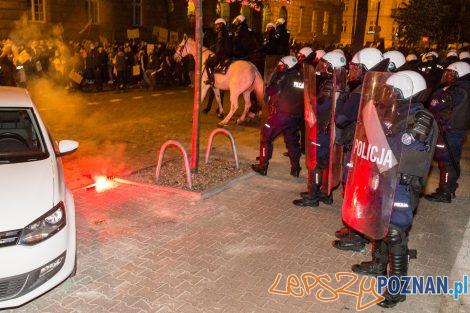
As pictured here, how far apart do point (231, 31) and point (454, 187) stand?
7.75m

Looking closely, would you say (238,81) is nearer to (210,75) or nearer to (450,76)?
(210,75)

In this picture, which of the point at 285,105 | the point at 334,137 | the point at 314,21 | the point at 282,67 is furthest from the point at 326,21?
the point at 334,137

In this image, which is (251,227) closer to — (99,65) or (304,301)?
(304,301)

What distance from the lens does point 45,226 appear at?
392 centimetres

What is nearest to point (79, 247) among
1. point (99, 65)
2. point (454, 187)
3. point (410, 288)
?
point (410, 288)

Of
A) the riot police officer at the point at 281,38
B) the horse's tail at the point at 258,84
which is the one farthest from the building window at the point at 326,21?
the horse's tail at the point at 258,84

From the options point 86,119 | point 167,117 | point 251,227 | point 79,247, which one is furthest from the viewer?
point 167,117

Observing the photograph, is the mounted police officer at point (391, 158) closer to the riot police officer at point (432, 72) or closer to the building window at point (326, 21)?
the riot police officer at point (432, 72)

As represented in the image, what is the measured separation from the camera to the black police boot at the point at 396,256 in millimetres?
4363

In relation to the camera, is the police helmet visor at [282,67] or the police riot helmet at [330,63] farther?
the police helmet visor at [282,67]

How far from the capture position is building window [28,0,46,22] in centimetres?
2334

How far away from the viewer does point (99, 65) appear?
63.4 ft

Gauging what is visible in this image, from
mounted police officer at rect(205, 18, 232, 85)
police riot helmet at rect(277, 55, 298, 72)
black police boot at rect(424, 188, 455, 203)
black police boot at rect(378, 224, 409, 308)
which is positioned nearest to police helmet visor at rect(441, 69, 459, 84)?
black police boot at rect(424, 188, 455, 203)

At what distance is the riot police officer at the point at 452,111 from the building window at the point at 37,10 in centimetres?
2162
